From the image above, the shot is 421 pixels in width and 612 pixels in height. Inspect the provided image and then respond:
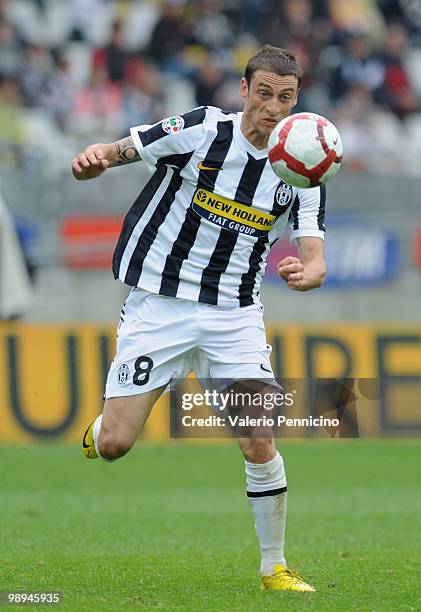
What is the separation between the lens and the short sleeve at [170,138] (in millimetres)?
5984

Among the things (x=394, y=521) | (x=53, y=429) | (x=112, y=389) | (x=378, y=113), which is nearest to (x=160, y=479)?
(x=53, y=429)

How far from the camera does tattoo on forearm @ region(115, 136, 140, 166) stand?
19.5 ft

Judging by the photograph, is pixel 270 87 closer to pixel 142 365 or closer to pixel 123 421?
pixel 142 365

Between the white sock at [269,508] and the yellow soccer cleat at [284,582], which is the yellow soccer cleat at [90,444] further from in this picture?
the yellow soccer cleat at [284,582]

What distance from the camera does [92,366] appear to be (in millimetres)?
12914

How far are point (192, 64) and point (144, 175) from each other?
3.44 meters

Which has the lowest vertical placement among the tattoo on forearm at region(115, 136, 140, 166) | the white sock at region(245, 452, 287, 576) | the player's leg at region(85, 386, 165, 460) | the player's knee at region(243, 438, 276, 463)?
the white sock at region(245, 452, 287, 576)

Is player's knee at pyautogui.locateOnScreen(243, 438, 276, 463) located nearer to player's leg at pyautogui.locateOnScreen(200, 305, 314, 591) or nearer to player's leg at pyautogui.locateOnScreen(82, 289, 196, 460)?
player's leg at pyautogui.locateOnScreen(200, 305, 314, 591)

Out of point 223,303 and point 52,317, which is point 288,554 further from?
point 52,317

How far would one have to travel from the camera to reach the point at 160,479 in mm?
11000

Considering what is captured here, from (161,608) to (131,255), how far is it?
5.68 ft

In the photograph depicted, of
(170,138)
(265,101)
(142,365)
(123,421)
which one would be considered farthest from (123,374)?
(265,101)

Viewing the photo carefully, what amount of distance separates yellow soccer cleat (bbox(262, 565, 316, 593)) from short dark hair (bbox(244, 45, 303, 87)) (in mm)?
2313

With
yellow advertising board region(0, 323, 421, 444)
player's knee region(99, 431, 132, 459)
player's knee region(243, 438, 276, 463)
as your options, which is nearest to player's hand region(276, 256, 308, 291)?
player's knee region(243, 438, 276, 463)
